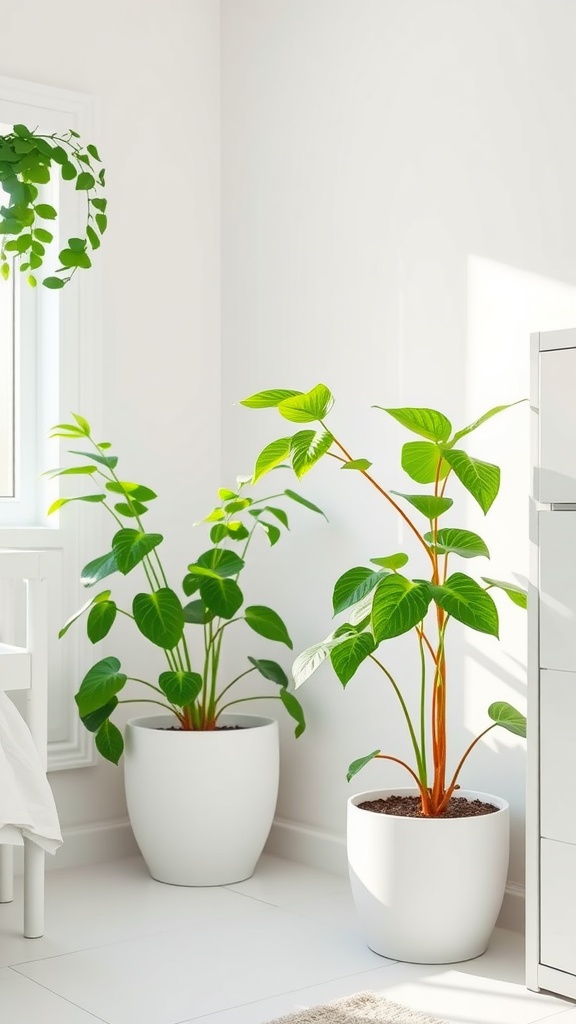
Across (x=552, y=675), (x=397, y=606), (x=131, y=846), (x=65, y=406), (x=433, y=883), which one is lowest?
(x=131, y=846)

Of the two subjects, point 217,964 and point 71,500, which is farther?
point 71,500

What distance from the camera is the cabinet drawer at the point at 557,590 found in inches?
70.4

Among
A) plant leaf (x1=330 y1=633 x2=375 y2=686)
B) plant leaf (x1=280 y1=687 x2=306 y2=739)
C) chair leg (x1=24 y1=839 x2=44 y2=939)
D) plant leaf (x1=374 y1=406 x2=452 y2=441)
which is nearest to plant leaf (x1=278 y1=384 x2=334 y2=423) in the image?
plant leaf (x1=374 y1=406 x2=452 y2=441)

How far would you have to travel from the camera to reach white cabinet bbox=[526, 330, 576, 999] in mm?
1784

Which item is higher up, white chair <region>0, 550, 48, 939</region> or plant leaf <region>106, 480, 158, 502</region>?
plant leaf <region>106, 480, 158, 502</region>

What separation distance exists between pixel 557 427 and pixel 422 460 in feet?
0.80

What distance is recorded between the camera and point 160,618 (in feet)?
7.64

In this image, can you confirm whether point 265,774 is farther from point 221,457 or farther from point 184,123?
point 184,123

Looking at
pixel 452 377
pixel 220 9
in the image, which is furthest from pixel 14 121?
pixel 452 377

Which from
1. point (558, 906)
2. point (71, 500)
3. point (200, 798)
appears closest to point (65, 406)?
point (71, 500)

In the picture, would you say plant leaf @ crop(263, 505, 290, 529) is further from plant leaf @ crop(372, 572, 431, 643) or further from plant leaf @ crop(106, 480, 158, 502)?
plant leaf @ crop(372, 572, 431, 643)

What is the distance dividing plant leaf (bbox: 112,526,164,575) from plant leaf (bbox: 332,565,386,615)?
1.50ft

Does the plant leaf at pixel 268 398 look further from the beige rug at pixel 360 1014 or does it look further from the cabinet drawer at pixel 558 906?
the beige rug at pixel 360 1014

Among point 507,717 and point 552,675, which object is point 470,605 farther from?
point 507,717
